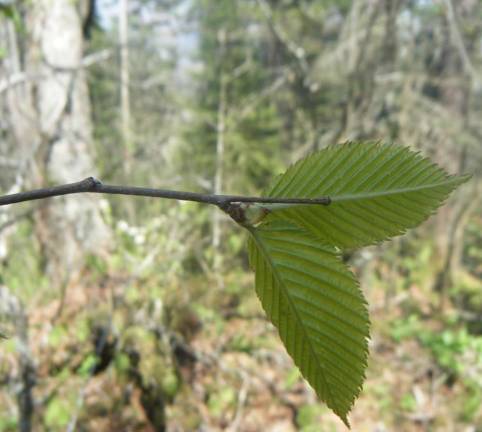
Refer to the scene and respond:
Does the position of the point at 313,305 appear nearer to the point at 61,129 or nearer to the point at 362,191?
the point at 362,191

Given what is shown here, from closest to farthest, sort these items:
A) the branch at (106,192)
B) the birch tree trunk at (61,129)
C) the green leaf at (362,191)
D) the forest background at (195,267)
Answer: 1. the branch at (106,192)
2. the green leaf at (362,191)
3. the forest background at (195,267)
4. the birch tree trunk at (61,129)

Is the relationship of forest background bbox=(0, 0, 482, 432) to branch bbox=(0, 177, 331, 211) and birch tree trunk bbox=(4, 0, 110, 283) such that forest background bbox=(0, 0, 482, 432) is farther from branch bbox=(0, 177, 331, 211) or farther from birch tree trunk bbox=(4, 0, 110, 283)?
branch bbox=(0, 177, 331, 211)

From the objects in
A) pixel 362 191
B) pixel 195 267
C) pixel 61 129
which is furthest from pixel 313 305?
pixel 61 129

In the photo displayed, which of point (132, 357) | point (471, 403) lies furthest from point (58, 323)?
point (471, 403)

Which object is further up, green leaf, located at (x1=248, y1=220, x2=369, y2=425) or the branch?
the branch

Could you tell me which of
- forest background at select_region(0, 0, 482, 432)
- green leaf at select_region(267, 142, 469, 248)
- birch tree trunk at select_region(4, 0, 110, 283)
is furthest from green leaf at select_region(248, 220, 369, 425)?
birch tree trunk at select_region(4, 0, 110, 283)

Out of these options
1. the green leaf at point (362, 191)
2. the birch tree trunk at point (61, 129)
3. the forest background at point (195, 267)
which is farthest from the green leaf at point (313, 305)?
the birch tree trunk at point (61, 129)

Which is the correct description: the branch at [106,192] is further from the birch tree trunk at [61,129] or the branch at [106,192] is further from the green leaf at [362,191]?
the birch tree trunk at [61,129]
